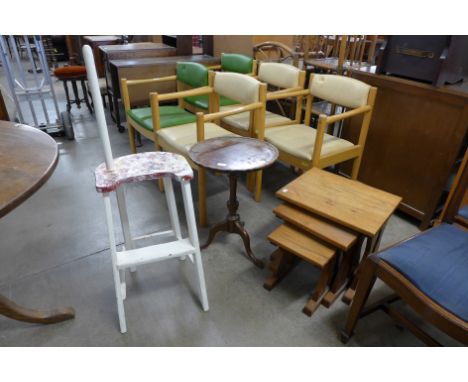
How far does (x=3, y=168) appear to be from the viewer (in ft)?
3.84

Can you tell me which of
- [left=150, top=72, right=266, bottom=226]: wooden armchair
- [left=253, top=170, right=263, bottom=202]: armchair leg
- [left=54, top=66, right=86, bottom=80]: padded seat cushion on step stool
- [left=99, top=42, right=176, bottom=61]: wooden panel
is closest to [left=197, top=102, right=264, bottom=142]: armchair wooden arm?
[left=150, top=72, right=266, bottom=226]: wooden armchair

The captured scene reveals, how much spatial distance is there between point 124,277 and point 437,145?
1909 mm

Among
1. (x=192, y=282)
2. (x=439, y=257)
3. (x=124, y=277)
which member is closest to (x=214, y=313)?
(x=192, y=282)

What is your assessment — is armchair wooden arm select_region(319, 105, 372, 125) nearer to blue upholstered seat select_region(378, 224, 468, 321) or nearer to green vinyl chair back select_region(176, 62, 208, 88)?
blue upholstered seat select_region(378, 224, 468, 321)

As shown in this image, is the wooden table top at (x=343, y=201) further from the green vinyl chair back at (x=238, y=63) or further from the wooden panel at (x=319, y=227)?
the green vinyl chair back at (x=238, y=63)

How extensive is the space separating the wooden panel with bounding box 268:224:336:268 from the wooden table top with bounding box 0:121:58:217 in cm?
101

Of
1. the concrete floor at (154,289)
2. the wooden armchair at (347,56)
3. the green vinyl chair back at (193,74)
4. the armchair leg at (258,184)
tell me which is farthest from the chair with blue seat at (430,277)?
the green vinyl chair back at (193,74)

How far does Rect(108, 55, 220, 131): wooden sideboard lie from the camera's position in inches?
123

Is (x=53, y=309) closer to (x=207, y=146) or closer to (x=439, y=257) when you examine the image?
(x=207, y=146)

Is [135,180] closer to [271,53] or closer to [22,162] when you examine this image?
[22,162]

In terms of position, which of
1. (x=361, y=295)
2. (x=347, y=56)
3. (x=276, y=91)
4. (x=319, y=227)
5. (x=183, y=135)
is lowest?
(x=361, y=295)

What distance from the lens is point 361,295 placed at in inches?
52.5

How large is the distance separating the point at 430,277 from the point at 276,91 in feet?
6.09

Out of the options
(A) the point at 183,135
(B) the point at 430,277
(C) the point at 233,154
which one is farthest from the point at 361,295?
(A) the point at 183,135
